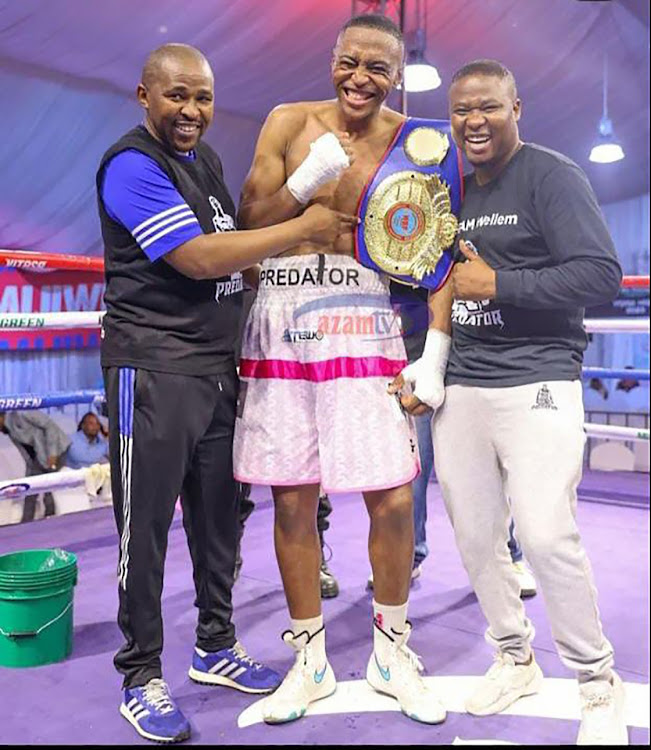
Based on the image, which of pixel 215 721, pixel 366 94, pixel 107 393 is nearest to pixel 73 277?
pixel 107 393

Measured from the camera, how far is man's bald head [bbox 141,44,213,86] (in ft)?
4.72

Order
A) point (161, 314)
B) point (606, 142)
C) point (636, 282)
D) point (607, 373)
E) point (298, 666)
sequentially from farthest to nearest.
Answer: point (607, 373) < point (636, 282) < point (606, 142) < point (298, 666) < point (161, 314)

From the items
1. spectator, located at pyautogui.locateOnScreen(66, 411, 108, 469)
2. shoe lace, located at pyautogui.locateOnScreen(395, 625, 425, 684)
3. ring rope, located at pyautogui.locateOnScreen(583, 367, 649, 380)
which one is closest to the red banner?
spectator, located at pyautogui.locateOnScreen(66, 411, 108, 469)

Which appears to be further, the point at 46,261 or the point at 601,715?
the point at 46,261

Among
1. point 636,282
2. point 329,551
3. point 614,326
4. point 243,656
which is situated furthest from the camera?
point 636,282

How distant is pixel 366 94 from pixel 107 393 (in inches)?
29.7

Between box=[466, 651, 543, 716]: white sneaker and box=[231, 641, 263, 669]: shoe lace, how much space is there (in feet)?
1.48

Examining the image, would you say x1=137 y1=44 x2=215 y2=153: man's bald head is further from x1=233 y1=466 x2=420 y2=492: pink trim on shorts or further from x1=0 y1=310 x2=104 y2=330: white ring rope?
x1=233 y1=466 x2=420 y2=492: pink trim on shorts

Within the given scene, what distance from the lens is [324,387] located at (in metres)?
1.55

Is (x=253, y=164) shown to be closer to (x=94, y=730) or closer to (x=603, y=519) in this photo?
(x=94, y=730)

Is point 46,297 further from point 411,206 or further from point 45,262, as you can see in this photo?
point 411,206

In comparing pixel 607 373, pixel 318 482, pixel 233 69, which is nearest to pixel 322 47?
pixel 233 69

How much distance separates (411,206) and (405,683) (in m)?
0.94

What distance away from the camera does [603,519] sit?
118 inches
